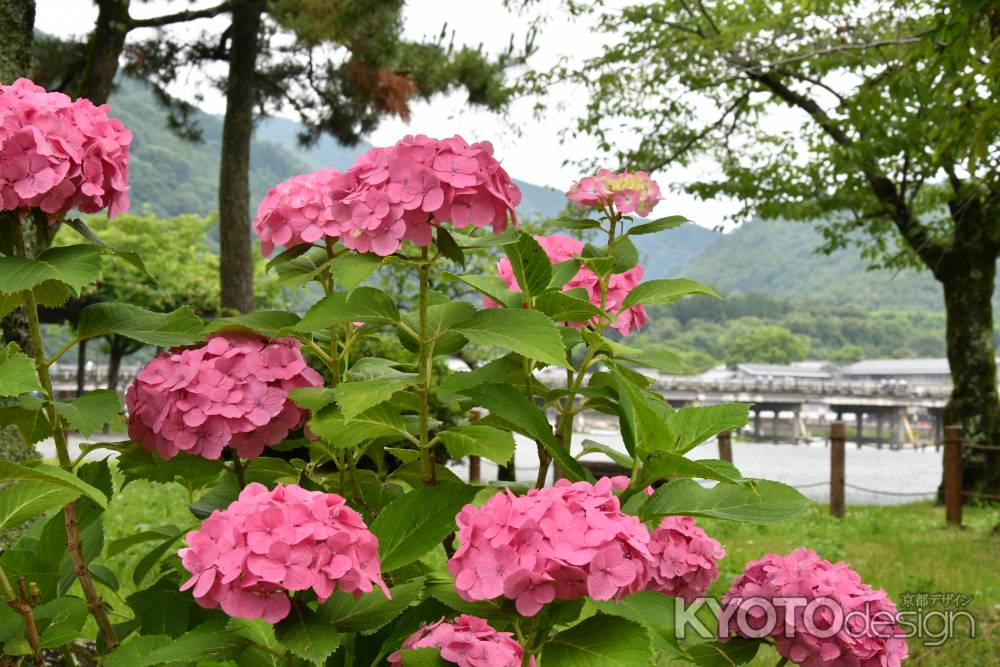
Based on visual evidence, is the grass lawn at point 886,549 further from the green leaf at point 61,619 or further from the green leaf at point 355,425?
the green leaf at point 61,619

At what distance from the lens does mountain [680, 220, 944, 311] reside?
126 meters

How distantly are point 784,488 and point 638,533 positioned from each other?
1.25ft

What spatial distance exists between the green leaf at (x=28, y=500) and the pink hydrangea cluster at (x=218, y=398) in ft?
0.62

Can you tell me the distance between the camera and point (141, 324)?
157 cm

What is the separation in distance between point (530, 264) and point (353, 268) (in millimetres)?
312

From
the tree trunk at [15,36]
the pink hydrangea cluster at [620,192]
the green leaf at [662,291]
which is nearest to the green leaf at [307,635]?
the green leaf at [662,291]

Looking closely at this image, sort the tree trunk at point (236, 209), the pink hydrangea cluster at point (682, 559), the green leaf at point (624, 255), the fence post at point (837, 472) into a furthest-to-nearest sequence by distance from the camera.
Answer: the tree trunk at point (236, 209) → the fence post at point (837, 472) → the green leaf at point (624, 255) → the pink hydrangea cluster at point (682, 559)

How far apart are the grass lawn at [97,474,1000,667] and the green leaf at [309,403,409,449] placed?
2.71m

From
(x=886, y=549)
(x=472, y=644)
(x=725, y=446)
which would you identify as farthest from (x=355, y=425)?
(x=725, y=446)

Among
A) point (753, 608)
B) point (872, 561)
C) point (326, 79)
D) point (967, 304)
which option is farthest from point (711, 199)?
point (753, 608)

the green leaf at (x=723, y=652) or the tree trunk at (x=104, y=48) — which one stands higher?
the tree trunk at (x=104, y=48)

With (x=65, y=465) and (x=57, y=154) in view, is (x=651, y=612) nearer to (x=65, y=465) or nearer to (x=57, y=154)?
(x=65, y=465)

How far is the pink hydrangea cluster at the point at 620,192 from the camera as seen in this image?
175 cm

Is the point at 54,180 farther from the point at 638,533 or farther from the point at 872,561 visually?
the point at 872,561
